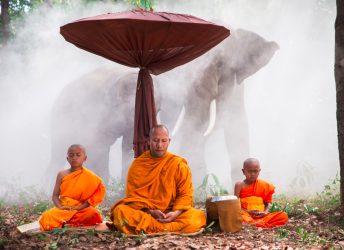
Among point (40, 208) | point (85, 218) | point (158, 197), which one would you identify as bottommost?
point (40, 208)

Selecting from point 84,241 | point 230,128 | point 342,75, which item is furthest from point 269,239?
point 230,128

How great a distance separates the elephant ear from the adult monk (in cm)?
512

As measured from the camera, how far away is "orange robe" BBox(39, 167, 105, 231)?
6.41m

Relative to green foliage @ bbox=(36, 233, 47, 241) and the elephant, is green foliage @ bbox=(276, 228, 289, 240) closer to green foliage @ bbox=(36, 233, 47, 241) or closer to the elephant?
green foliage @ bbox=(36, 233, 47, 241)

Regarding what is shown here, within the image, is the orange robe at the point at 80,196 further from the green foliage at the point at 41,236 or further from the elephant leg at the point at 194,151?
the elephant leg at the point at 194,151

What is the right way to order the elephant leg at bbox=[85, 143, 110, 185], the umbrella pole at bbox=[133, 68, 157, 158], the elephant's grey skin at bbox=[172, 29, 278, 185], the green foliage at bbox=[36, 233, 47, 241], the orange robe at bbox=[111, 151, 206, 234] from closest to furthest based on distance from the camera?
the green foliage at bbox=[36, 233, 47, 241]
the orange robe at bbox=[111, 151, 206, 234]
the umbrella pole at bbox=[133, 68, 157, 158]
the elephant's grey skin at bbox=[172, 29, 278, 185]
the elephant leg at bbox=[85, 143, 110, 185]

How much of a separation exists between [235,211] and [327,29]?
1068 cm

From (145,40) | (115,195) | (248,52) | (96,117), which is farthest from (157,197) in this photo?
(248,52)

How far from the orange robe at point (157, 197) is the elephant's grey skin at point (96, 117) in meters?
4.23

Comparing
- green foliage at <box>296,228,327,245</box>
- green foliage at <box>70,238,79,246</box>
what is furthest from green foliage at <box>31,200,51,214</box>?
green foliage at <box>296,228,327,245</box>

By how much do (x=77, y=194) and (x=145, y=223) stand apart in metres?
1.16

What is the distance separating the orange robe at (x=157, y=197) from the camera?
591 centimetres

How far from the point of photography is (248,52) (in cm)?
1109

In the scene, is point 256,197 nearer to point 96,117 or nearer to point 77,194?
point 77,194
